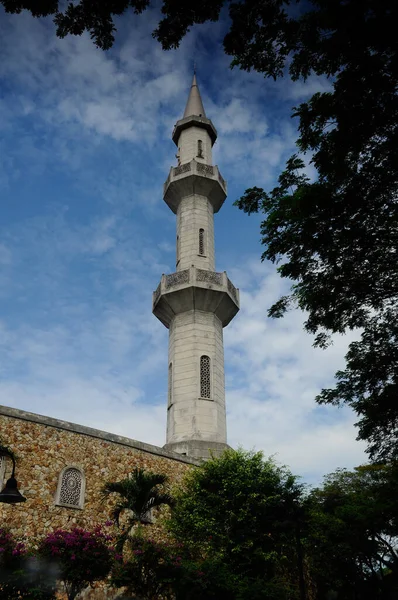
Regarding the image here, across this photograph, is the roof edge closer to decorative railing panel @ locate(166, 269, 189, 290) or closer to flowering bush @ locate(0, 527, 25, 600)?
flowering bush @ locate(0, 527, 25, 600)

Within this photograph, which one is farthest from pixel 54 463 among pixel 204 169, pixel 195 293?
pixel 204 169

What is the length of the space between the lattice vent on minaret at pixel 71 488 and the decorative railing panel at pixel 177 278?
10533 mm

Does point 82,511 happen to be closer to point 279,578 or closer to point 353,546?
point 279,578

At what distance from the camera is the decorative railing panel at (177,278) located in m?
23.9

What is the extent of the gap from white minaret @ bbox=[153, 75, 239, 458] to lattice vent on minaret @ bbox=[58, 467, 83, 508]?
5996 millimetres

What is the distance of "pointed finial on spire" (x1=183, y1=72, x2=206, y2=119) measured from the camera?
31367 millimetres

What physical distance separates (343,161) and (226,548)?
1229 cm

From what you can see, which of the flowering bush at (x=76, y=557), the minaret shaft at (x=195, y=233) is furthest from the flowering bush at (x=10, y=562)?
the minaret shaft at (x=195, y=233)

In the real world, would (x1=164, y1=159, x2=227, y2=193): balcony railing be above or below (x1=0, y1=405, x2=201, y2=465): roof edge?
above

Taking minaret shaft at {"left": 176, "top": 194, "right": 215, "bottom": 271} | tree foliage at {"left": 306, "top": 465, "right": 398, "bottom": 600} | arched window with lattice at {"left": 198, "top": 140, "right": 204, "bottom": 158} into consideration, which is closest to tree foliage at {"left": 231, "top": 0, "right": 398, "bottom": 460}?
tree foliage at {"left": 306, "top": 465, "right": 398, "bottom": 600}

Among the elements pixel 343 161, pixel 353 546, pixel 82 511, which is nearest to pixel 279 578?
pixel 82 511

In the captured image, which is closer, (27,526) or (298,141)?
(298,141)

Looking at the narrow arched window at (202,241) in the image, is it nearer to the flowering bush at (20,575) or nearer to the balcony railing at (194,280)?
the balcony railing at (194,280)

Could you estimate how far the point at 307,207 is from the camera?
30.6 ft
